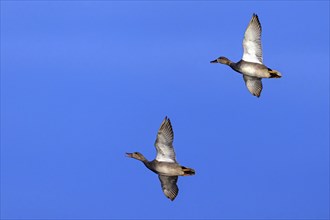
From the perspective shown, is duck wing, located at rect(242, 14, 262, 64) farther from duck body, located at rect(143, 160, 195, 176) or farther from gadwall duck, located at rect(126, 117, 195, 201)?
duck body, located at rect(143, 160, 195, 176)

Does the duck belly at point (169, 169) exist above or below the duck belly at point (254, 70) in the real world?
below

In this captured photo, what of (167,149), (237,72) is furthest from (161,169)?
(237,72)

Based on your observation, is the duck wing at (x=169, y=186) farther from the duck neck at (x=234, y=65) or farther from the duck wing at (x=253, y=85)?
the duck wing at (x=253, y=85)

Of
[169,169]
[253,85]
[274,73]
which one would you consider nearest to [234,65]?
[253,85]

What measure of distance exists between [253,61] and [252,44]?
95 centimetres

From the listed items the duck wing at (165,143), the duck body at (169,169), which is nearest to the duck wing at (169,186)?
the duck body at (169,169)

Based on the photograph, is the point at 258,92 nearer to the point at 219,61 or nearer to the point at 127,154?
the point at 219,61

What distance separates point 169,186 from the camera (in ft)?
193

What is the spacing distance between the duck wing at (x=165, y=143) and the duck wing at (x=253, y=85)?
25.8 feet

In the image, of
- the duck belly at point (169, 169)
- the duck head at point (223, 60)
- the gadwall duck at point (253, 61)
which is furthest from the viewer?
the duck head at point (223, 60)

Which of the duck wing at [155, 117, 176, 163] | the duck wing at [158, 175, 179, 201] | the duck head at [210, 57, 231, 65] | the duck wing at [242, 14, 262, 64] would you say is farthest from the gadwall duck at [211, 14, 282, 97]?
the duck wing at [158, 175, 179, 201]

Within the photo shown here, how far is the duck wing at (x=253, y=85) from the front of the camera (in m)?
62.6

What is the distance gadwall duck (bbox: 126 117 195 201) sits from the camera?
55938 mm

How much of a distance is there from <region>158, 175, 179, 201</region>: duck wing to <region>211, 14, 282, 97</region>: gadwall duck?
739 cm
